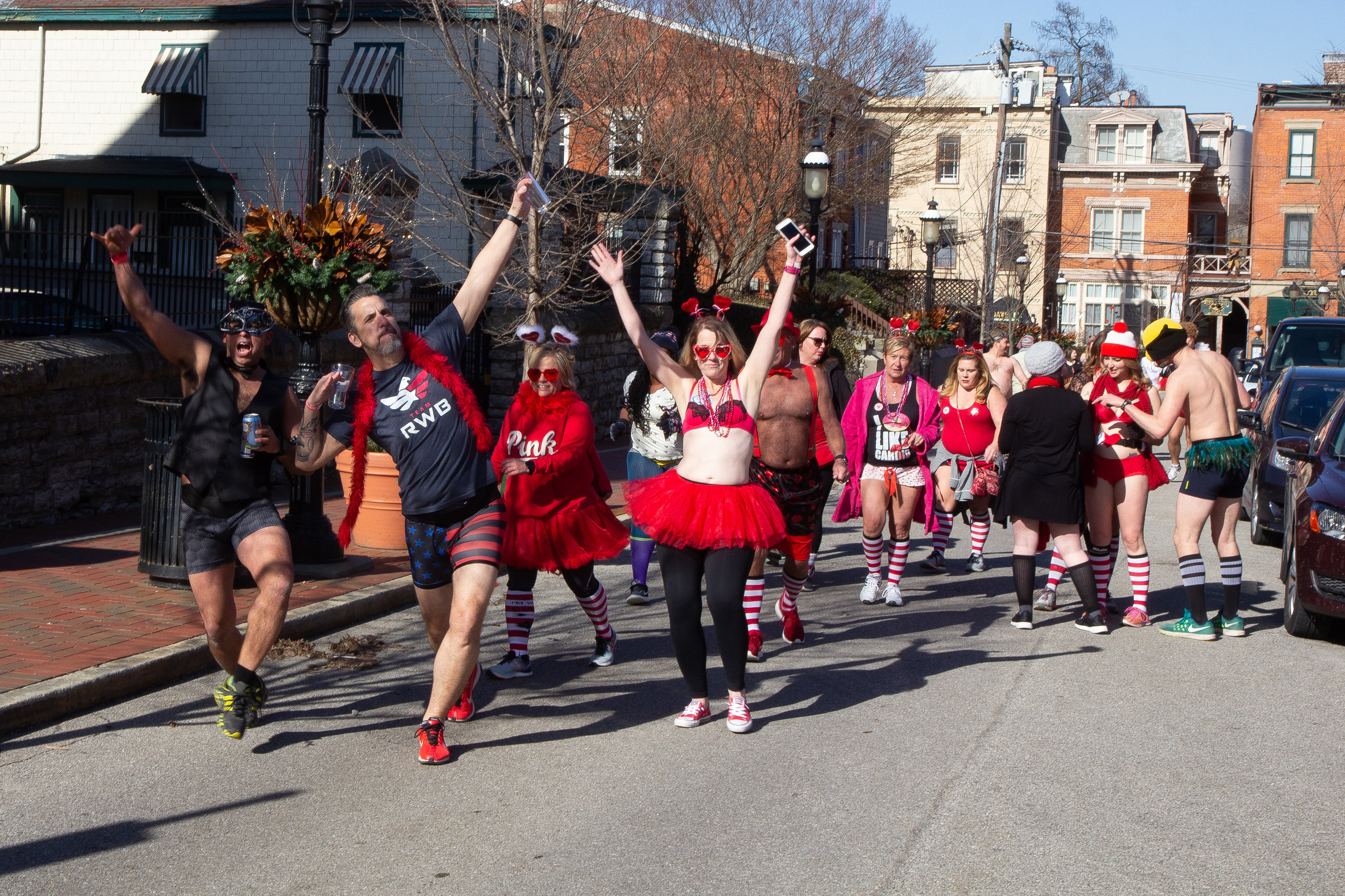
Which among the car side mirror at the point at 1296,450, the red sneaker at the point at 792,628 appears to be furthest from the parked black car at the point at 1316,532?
the red sneaker at the point at 792,628

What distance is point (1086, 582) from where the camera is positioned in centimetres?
820

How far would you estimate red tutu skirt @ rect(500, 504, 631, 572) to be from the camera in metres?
6.49

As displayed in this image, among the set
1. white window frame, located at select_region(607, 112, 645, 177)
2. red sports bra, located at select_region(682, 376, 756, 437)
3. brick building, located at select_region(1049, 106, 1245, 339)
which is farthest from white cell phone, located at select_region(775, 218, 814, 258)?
brick building, located at select_region(1049, 106, 1245, 339)

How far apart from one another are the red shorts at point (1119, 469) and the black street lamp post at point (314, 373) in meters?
5.23

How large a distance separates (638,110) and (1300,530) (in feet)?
51.9

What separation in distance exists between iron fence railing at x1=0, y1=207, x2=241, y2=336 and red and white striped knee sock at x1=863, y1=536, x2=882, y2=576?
6185 mm

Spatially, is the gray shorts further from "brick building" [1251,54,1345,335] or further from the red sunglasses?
"brick building" [1251,54,1345,335]

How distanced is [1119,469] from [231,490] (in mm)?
5808

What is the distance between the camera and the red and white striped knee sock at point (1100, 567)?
8.57 m

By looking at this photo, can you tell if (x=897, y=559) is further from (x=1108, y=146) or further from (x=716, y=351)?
(x=1108, y=146)

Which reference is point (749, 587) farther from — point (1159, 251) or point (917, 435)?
point (1159, 251)

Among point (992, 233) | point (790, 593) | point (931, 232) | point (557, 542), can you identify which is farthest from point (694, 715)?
point (992, 233)

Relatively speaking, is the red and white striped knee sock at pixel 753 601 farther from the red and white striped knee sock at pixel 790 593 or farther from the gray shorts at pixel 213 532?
the gray shorts at pixel 213 532

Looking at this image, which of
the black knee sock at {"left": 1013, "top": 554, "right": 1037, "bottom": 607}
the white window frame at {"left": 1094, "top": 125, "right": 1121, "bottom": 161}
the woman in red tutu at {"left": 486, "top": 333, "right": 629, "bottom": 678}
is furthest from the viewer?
the white window frame at {"left": 1094, "top": 125, "right": 1121, "bottom": 161}
